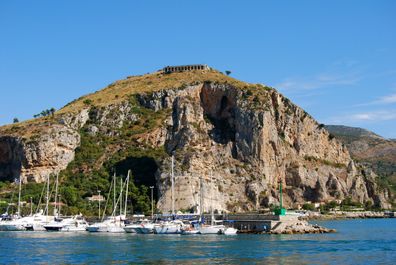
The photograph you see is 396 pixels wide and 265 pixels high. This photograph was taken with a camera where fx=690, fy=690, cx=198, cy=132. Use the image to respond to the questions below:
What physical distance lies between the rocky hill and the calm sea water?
4807 cm

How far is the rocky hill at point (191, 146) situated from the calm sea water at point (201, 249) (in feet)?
158

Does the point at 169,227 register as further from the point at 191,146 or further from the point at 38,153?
the point at 38,153

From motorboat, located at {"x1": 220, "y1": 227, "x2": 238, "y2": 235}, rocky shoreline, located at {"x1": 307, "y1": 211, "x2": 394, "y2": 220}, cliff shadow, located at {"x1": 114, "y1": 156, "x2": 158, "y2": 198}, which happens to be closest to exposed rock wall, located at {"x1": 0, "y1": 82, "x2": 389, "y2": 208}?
rocky shoreline, located at {"x1": 307, "y1": 211, "x2": 394, "y2": 220}

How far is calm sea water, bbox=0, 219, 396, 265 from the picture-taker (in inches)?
2778

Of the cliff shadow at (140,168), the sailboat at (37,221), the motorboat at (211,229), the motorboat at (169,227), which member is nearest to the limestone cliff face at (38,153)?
the cliff shadow at (140,168)

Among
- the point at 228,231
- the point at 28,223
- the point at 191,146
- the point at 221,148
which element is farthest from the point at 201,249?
the point at 221,148

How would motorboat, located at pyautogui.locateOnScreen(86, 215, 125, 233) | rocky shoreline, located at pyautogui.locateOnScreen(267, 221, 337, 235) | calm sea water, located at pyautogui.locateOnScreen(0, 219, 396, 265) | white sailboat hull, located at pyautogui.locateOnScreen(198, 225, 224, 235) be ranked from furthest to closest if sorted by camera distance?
motorboat, located at pyautogui.locateOnScreen(86, 215, 125, 233)
white sailboat hull, located at pyautogui.locateOnScreen(198, 225, 224, 235)
rocky shoreline, located at pyautogui.locateOnScreen(267, 221, 337, 235)
calm sea water, located at pyautogui.locateOnScreen(0, 219, 396, 265)

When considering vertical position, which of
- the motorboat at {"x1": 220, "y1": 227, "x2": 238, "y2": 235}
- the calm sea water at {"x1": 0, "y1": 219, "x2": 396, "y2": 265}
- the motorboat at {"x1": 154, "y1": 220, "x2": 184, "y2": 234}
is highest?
the motorboat at {"x1": 154, "y1": 220, "x2": 184, "y2": 234}

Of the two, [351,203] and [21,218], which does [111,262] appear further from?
[351,203]

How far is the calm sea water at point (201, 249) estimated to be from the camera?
232 feet

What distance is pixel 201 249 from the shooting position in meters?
81.4

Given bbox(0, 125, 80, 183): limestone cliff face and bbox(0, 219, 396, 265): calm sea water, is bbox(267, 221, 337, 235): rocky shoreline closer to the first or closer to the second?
bbox(0, 219, 396, 265): calm sea water

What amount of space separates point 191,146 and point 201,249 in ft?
268

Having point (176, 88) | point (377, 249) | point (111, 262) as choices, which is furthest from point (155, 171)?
point (111, 262)
